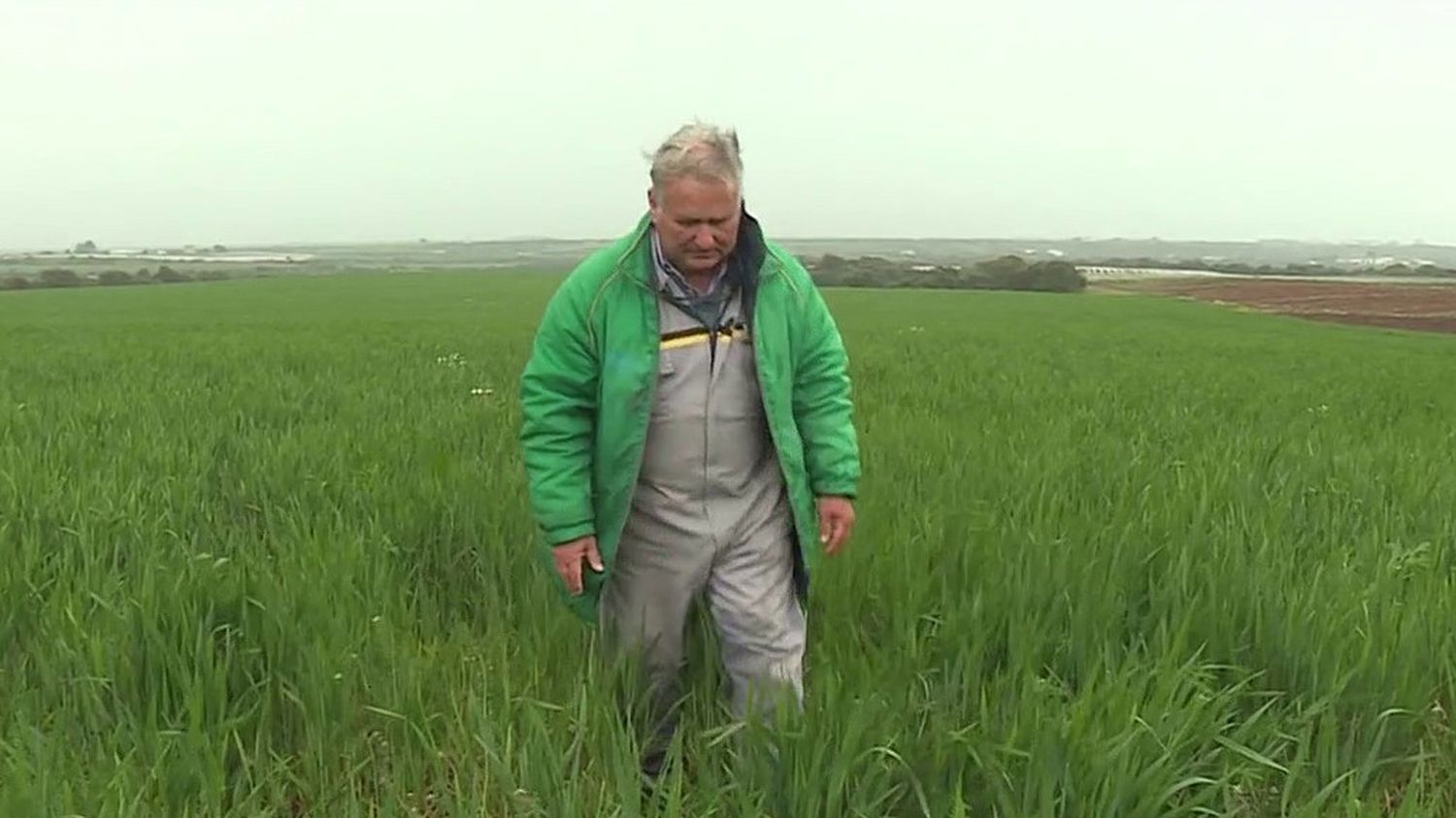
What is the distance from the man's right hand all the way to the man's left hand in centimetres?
48

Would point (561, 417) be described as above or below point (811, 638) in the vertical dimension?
above

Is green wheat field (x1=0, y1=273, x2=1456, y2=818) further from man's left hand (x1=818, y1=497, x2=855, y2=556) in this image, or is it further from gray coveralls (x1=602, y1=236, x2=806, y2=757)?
man's left hand (x1=818, y1=497, x2=855, y2=556)

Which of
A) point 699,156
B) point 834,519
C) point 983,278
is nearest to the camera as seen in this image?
point 699,156

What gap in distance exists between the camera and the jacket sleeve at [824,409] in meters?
2.37

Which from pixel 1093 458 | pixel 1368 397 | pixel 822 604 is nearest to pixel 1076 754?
pixel 822 604

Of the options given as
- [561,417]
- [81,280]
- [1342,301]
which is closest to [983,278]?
[1342,301]

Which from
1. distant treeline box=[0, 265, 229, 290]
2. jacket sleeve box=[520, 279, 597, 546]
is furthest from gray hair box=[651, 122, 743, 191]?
distant treeline box=[0, 265, 229, 290]

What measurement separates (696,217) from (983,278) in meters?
59.3

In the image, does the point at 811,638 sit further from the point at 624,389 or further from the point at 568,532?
the point at 624,389

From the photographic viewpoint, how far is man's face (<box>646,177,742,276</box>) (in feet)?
6.63

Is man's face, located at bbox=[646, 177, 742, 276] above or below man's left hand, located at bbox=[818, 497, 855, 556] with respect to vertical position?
above

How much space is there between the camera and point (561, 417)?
7.50ft

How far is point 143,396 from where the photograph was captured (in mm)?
6586

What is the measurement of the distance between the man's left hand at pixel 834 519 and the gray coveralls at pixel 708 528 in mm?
82
